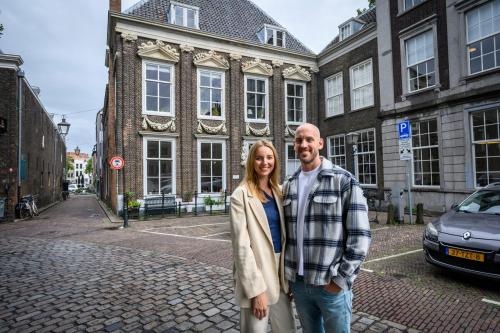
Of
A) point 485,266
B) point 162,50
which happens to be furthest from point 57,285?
point 162,50

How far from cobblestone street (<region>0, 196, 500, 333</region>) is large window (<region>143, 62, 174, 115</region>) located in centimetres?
944

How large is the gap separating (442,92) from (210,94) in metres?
11.2

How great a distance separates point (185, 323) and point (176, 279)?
168 centimetres

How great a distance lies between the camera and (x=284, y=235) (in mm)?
2240

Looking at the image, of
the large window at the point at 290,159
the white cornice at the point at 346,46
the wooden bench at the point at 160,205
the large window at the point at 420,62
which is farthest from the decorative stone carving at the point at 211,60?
the large window at the point at 420,62

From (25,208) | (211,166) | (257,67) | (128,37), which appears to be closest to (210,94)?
(257,67)

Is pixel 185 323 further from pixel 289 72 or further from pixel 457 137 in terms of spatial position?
pixel 289 72

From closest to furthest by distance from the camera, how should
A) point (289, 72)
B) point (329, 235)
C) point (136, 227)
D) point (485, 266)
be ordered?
point (329, 235) → point (485, 266) → point (136, 227) → point (289, 72)

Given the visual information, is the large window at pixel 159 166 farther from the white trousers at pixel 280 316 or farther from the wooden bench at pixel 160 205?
the white trousers at pixel 280 316

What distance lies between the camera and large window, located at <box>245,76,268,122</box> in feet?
60.4

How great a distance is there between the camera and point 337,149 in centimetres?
1888

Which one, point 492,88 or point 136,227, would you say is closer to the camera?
point 492,88

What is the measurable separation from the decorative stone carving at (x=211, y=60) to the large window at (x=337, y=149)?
25.9ft

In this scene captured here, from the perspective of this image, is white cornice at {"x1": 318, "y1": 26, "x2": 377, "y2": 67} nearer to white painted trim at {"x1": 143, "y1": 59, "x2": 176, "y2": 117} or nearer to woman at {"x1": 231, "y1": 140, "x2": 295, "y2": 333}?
white painted trim at {"x1": 143, "y1": 59, "x2": 176, "y2": 117}
